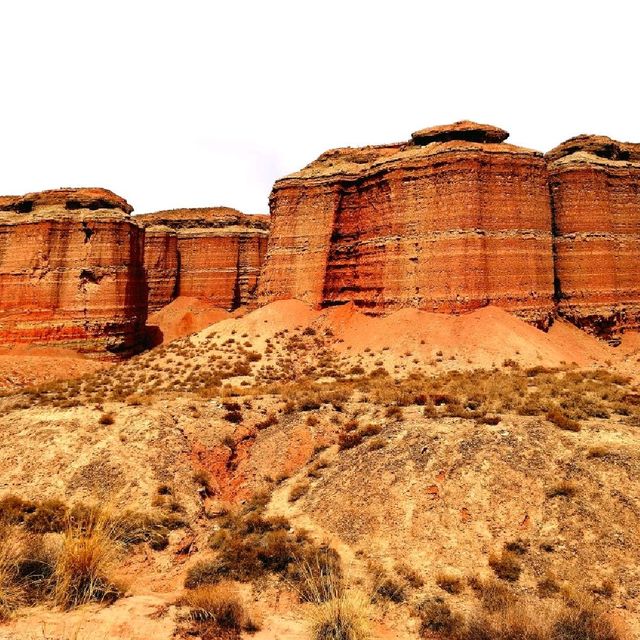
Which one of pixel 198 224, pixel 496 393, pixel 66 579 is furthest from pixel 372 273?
pixel 198 224

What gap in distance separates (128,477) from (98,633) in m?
6.72

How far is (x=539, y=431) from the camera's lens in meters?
13.8

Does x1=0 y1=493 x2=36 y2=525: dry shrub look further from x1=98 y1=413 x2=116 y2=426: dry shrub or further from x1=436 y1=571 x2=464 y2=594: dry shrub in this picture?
x1=436 y1=571 x2=464 y2=594: dry shrub

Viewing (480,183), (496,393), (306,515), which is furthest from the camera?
(480,183)

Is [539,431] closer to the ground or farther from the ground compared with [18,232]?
closer to the ground

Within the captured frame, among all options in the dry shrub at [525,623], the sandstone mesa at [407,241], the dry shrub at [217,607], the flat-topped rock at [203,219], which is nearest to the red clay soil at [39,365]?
the sandstone mesa at [407,241]

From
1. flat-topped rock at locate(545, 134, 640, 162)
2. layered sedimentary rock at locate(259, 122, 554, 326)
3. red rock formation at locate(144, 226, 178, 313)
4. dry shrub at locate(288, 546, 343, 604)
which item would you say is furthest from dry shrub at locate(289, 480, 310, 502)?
red rock formation at locate(144, 226, 178, 313)

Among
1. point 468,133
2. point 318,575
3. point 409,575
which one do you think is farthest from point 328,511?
point 468,133

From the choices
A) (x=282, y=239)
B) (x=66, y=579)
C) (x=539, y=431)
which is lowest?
(x=66, y=579)

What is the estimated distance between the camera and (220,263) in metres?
64.1

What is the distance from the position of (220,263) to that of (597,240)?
45.2 metres

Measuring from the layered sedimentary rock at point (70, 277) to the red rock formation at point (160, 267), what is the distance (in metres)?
23.3

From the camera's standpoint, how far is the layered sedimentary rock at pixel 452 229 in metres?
29.6

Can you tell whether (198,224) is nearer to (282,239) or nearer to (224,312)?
(224,312)
